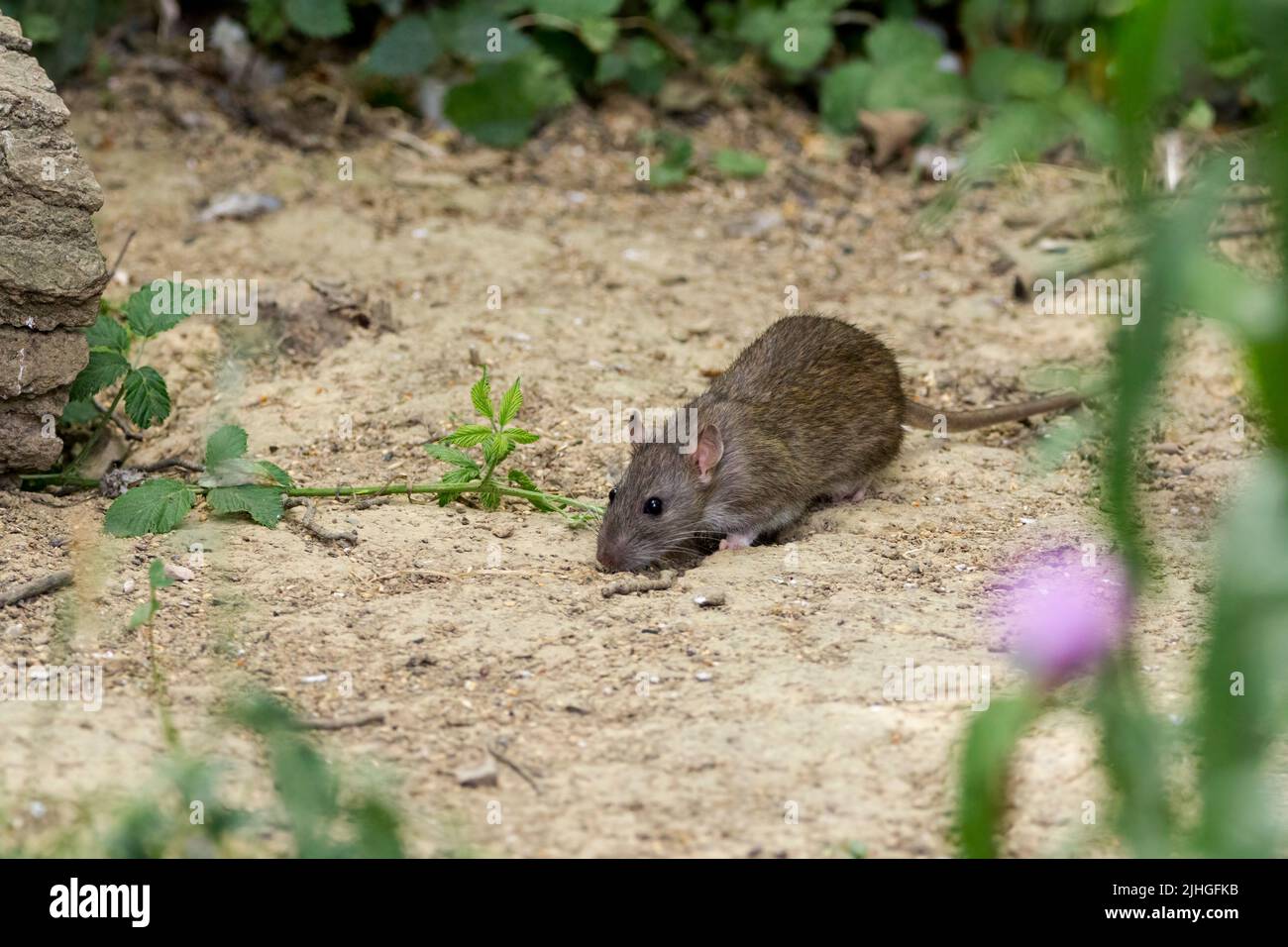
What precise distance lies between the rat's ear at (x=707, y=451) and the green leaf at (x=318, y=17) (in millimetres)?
4270

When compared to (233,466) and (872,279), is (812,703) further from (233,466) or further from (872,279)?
(872,279)

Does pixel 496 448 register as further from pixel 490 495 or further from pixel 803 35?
pixel 803 35

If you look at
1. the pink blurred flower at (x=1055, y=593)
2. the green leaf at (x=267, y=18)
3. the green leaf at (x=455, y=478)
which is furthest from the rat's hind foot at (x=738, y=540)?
the green leaf at (x=267, y=18)

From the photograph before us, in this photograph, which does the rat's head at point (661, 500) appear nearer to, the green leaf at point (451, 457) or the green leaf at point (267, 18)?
the green leaf at point (451, 457)

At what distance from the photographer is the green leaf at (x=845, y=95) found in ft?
29.4

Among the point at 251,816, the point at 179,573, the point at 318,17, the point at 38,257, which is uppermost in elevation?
the point at 318,17

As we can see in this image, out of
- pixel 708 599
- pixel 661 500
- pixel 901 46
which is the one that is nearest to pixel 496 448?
pixel 661 500

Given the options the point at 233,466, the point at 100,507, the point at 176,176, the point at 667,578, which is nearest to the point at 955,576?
the point at 667,578

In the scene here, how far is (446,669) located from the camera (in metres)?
3.75

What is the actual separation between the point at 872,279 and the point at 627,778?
15.9 ft

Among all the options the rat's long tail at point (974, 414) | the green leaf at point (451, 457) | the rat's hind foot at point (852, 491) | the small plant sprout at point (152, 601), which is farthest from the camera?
the rat's long tail at point (974, 414)

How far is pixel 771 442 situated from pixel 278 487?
5.77 ft

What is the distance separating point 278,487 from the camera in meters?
4.78

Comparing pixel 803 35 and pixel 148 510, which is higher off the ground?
pixel 803 35
